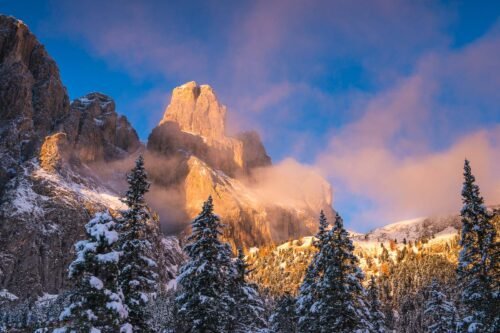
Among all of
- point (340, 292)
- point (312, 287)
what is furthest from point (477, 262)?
point (312, 287)

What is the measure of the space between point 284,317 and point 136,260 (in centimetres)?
3112

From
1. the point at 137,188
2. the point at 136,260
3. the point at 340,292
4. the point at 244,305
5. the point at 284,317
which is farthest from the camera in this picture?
the point at 284,317

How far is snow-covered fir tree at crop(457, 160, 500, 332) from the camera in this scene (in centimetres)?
2741

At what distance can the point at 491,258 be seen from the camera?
2803 cm

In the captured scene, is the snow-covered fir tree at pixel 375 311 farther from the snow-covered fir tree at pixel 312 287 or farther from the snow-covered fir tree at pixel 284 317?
the snow-covered fir tree at pixel 312 287

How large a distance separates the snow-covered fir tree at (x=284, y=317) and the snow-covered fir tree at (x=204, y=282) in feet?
78.1

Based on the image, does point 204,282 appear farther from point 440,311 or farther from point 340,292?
point 440,311

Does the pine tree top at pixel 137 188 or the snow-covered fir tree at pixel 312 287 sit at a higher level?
the pine tree top at pixel 137 188

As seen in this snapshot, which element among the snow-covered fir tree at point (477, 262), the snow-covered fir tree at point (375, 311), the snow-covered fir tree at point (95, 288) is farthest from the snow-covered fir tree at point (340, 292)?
the snow-covered fir tree at point (375, 311)

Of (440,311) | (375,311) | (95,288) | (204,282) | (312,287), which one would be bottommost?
(95,288)

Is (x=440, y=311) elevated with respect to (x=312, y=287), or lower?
lower

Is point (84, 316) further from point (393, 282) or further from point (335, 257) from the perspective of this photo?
point (393, 282)

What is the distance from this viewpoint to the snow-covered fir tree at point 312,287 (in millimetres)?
33444

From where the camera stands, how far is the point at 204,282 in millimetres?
28234
